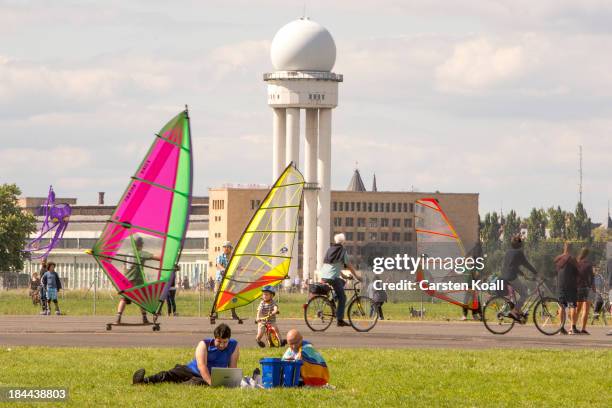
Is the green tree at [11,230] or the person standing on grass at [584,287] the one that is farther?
the green tree at [11,230]

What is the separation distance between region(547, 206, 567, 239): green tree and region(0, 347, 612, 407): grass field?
16607 centimetres

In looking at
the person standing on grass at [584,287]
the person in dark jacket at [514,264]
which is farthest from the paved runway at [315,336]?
the person in dark jacket at [514,264]

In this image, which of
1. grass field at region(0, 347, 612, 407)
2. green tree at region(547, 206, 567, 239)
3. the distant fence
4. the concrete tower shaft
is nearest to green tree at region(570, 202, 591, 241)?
green tree at region(547, 206, 567, 239)

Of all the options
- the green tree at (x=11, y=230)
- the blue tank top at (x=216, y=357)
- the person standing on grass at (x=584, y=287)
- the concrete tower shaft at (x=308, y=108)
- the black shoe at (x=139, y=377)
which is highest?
the concrete tower shaft at (x=308, y=108)

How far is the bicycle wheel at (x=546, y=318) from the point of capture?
28.4 meters

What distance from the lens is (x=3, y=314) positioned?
4022 centimetres

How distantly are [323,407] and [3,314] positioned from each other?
25560mm

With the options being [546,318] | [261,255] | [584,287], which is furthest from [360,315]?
[584,287]

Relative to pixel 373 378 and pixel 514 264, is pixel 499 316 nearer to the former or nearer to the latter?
pixel 514 264

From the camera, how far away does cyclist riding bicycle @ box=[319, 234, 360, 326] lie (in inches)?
1133

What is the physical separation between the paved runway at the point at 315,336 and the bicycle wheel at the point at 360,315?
220 millimetres

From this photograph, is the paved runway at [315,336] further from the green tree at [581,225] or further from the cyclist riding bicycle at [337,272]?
the green tree at [581,225]

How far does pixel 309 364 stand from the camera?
1788 cm

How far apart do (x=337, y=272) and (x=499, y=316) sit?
3.06 m
